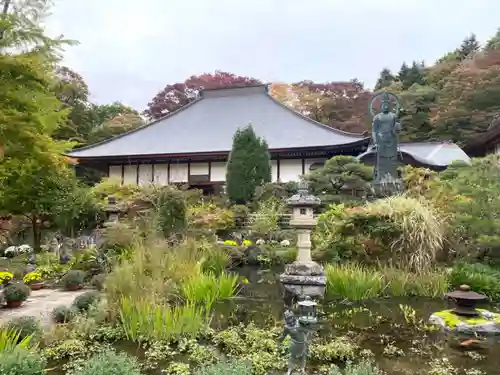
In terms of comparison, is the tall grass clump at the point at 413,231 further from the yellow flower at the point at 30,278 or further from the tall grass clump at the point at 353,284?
the yellow flower at the point at 30,278

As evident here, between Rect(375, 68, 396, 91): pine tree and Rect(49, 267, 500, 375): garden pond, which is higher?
Rect(375, 68, 396, 91): pine tree

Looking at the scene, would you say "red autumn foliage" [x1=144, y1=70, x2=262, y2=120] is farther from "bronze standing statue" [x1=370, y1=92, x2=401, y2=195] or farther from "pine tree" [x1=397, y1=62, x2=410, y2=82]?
"bronze standing statue" [x1=370, y1=92, x2=401, y2=195]

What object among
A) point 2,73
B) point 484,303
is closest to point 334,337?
point 484,303

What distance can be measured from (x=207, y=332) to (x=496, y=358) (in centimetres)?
272

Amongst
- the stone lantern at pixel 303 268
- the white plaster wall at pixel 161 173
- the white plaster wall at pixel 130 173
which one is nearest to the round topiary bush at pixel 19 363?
the stone lantern at pixel 303 268

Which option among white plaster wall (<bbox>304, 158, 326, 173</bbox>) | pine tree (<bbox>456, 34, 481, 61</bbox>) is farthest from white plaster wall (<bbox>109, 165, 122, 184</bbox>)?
pine tree (<bbox>456, 34, 481, 61</bbox>)

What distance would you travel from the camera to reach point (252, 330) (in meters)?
4.41

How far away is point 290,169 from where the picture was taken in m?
17.2

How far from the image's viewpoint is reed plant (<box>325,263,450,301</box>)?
6.02 metres

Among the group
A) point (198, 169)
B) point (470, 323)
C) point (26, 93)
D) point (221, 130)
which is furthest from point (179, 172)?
point (470, 323)

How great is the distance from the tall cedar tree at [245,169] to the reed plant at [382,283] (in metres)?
7.73

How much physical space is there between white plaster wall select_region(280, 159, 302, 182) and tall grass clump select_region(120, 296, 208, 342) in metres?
13.0

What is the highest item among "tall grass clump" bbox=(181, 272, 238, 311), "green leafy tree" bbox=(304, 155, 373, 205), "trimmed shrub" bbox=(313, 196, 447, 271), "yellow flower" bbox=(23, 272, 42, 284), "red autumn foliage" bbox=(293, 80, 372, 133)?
"red autumn foliage" bbox=(293, 80, 372, 133)

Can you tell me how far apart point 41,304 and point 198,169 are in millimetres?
12735
